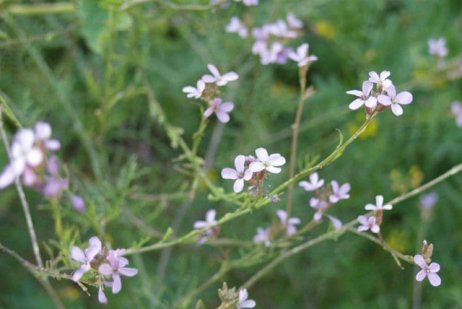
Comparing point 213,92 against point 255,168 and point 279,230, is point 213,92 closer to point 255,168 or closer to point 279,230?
point 255,168

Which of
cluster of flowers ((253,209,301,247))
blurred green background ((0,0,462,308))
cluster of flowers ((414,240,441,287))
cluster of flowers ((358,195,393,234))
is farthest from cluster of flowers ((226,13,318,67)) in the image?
cluster of flowers ((414,240,441,287))

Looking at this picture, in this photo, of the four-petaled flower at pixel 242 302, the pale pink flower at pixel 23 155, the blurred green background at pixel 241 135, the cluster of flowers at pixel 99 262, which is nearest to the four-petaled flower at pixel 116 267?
the cluster of flowers at pixel 99 262

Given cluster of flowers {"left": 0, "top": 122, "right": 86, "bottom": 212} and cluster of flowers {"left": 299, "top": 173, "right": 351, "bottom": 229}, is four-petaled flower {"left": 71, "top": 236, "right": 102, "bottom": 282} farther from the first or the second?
cluster of flowers {"left": 299, "top": 173, "right": 351, "bottom": 229}

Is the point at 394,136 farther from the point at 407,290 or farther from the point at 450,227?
the point at 407,290

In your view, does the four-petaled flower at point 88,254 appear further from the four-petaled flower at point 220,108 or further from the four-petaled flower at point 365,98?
the four-petaled flower at point 365,98

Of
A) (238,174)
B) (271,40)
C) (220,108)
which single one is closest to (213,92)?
(220,108)

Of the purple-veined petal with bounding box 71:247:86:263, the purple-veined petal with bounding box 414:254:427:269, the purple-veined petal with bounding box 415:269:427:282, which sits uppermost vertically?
the purple-veined petal with bounding box 71:247:86:263

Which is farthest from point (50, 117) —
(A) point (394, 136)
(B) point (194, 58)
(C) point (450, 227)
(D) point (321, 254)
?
(C) point (450, 227)
